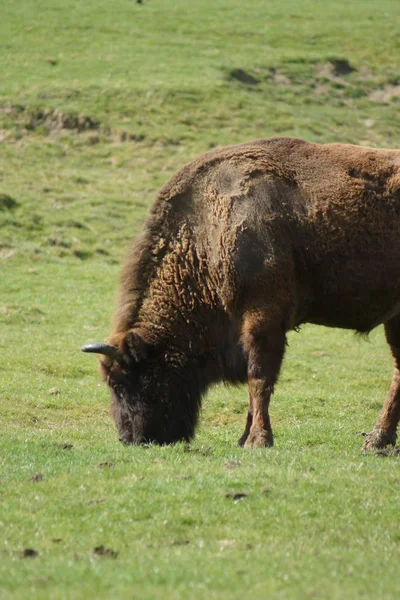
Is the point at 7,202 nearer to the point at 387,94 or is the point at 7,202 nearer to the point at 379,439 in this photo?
the point at 379,439

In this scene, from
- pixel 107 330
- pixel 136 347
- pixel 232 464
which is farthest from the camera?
pixel 107 330

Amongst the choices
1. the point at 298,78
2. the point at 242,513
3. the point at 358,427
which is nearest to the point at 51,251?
the point at 358,427

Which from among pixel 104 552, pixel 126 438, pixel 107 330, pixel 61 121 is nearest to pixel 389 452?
pixel 126 438

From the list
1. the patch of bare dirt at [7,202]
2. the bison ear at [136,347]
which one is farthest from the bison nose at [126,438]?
the patch of bare dirt at [7,202]

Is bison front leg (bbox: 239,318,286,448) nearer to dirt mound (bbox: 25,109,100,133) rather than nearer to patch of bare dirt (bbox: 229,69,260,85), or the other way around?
dirt mound (bbox: 25,109,100,133)

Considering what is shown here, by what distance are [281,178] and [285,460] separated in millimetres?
3032

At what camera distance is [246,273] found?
32.2ft

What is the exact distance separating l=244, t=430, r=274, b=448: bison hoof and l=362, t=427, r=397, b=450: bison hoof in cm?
137

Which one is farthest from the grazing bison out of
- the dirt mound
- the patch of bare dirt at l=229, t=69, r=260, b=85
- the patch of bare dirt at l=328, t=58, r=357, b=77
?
the patch of bare dirt at l=328, t=58, r=357, b=77

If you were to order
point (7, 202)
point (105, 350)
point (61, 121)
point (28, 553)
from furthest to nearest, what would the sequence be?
1. point (61, 121)
2. point (7, 202)
3. point (105, 350)
4. point (28, 553)

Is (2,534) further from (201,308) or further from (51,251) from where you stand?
(51,251)

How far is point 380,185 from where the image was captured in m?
10.4

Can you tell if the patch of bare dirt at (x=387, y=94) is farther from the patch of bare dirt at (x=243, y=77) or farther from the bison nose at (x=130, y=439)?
the bison nose at (x=130, y=439)

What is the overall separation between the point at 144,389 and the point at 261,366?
4.40ft
